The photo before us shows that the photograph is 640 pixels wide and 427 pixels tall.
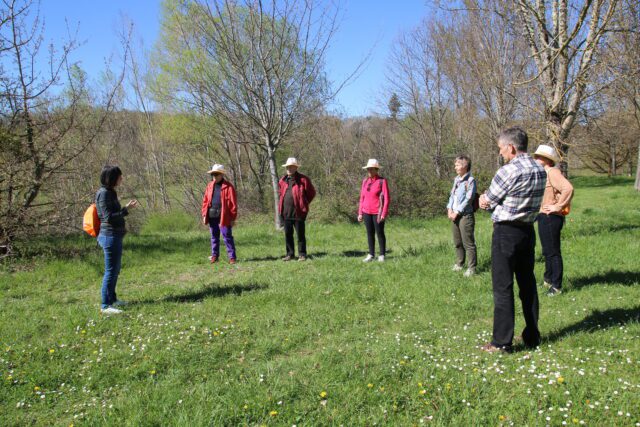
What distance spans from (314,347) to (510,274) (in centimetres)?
215

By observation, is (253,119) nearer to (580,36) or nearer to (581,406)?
(580,36)

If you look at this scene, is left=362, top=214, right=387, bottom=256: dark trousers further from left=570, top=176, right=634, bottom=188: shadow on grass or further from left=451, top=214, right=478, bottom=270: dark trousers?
left=570, top=176, right=634, bottom=188: shadow on grass

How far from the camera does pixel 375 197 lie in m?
8.08

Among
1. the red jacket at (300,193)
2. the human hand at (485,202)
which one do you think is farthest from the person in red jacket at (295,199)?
the human hand at (485,202)

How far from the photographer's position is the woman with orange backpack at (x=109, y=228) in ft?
18.5

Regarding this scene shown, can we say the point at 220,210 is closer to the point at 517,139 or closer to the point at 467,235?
the point at 467,235

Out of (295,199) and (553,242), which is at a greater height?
(295,199)

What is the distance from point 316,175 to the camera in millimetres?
19359

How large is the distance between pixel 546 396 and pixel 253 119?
10.1m

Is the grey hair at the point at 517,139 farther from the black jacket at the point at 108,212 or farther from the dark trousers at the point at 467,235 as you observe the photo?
the black jacket at the point at 108,212

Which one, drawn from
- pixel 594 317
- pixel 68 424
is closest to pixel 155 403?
pixel 68 424

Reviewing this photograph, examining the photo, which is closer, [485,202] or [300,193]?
[485,202]

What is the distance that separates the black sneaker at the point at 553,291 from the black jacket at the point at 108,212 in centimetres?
596

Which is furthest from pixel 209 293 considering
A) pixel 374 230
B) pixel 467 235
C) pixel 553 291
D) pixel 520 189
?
pixel 553 291
